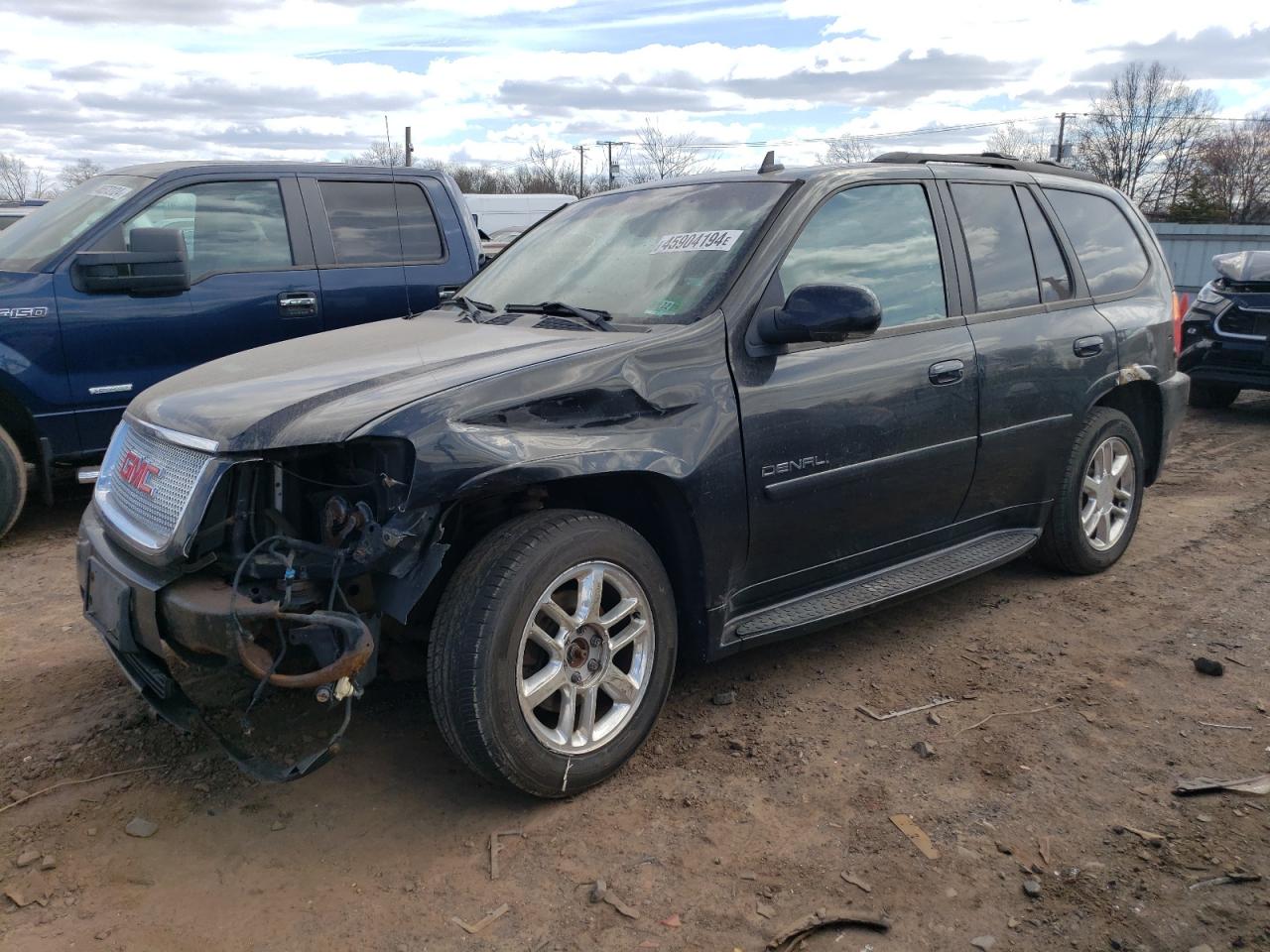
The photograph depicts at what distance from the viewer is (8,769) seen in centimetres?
323

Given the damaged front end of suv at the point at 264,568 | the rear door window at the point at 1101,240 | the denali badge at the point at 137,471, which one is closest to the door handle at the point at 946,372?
the rear door window at the point at 1101,240

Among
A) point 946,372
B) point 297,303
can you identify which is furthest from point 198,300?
point 946,372

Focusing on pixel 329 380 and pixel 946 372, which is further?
pixel 946 372

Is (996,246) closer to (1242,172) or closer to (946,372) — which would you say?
(946,372)

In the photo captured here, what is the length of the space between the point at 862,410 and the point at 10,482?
436cm

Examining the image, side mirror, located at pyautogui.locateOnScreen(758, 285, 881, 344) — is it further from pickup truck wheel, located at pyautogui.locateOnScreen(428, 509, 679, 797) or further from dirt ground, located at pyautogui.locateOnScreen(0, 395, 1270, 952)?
dirt ground, located at pyautogui.locateOnScreen(0, 395, 1270, 952)

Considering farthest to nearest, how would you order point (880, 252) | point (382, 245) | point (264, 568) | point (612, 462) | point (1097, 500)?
1. point (382, 245)
2. point (1097, 500)
3. point (880, 252)
4. point (612, 462)
5. point (264, 568)

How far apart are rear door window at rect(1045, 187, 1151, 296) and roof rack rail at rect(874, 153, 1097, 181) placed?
0.42 ft

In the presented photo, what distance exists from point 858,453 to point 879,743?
985 millimetres

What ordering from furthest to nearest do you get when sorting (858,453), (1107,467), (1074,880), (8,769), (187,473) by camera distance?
(1107,467) < (858,453) < (8,769) < (187,473) < (1074,880)

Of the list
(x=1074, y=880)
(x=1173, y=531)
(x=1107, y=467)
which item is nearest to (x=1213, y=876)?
(x=1074, y=880)

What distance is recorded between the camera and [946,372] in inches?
154

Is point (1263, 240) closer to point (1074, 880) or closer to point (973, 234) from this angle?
point (973, 234)

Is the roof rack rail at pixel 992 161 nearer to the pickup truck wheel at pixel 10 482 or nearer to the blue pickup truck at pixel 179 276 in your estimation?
the blue pickup truck at pixel 179 276
